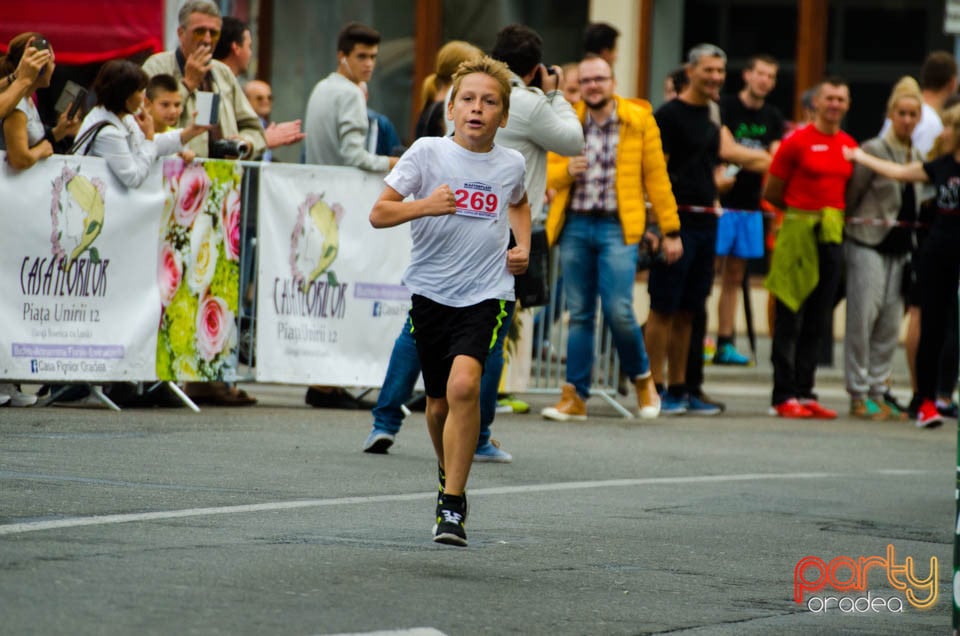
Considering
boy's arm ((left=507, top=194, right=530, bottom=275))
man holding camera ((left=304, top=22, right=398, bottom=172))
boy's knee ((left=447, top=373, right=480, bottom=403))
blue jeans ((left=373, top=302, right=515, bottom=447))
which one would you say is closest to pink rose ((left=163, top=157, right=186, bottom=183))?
man holding camera ((left=304, top=22, right=398, bottom=172))

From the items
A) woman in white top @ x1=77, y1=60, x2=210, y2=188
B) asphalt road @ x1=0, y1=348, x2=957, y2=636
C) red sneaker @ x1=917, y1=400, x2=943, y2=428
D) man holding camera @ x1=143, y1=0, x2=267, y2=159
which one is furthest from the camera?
red sneaker @ x1=917, y1=400, x2=943, y2=428

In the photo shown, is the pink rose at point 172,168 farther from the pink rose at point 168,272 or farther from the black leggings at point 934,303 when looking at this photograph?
the black leggings at point 934,303

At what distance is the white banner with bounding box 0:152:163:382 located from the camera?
35.6 feet

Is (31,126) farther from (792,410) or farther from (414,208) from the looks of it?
(792,410)

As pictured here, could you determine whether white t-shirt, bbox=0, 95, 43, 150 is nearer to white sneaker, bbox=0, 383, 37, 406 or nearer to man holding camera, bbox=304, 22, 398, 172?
white sneaker, bbox=0, 383, 37, 406

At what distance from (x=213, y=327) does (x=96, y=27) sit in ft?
12.2

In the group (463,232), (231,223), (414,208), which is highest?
(414,208)

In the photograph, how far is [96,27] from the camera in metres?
14.6

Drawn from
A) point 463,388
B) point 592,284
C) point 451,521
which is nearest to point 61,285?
point 592,284

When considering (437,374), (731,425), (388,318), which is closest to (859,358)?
(731,425)

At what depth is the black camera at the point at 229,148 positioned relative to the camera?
39.6ft

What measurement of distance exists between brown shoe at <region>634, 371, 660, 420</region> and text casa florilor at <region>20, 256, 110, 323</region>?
3.71 m

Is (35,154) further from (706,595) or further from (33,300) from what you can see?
(706,595)

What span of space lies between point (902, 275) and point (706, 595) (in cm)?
831
